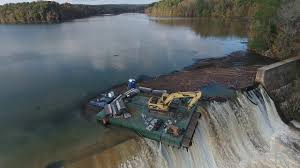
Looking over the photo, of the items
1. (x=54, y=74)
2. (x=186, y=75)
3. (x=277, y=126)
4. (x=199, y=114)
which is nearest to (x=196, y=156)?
(x=199, y=114)

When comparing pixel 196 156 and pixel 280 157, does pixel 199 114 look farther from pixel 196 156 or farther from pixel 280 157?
pixel 280 157

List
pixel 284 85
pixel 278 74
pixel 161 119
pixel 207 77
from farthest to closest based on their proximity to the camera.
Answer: pixel 207 77
pixel 284 85
pixel 278 74
pixel 161 119

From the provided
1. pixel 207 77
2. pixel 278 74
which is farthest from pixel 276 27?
pixel 207 77

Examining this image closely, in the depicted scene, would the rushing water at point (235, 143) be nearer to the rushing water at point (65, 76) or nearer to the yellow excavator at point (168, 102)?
the yellow excavator at point (168, 102)

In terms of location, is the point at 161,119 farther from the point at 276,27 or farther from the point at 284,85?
the point at 276,27

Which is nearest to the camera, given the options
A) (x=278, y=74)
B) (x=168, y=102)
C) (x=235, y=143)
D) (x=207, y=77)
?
(x=168, y=102)

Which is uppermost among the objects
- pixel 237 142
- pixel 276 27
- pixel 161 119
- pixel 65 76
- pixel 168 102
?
pixel 276 27
